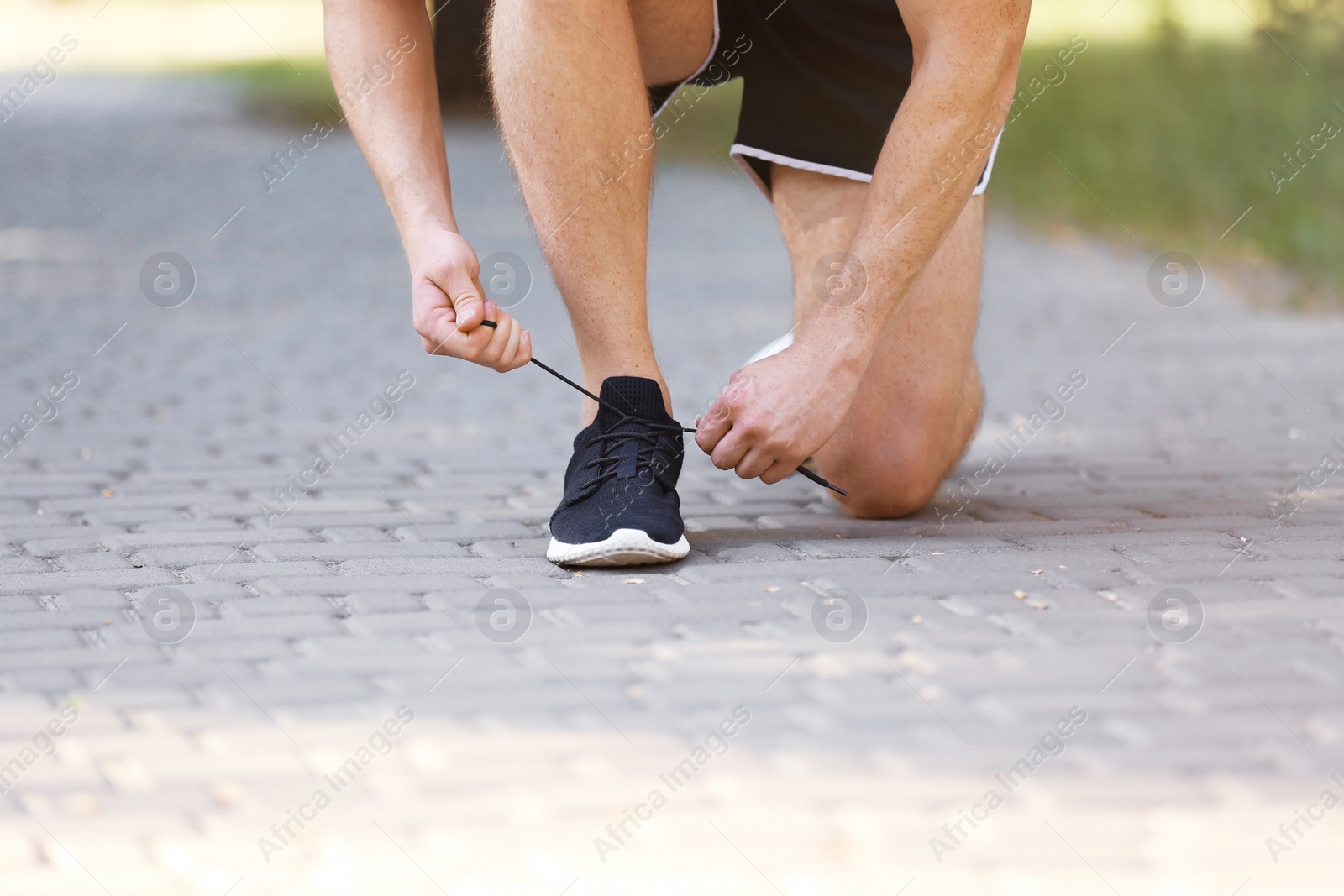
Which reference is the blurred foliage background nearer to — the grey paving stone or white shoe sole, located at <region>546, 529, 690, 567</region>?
the grey paving stone

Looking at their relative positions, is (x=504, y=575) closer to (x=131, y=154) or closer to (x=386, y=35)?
(x=386, y=35)

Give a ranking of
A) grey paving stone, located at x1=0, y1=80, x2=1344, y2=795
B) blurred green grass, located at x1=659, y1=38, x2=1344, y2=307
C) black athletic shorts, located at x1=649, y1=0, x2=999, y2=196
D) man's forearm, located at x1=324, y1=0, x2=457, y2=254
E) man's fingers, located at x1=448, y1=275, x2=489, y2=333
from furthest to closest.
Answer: blurred green grass, located at x1=659, y1=38, x2=1344, y2=307 < black athletic shorts, located at x1=649, y1=0, x2=999, y2=196 < man's forearm, located at x1=324, y1=0, x2=457, y2=254 < man's fingers, located at x1=448, y1=275, x2=489, y2=333 < grey paving stone, located at x1=0, y1=80, x2=1344, y2=795

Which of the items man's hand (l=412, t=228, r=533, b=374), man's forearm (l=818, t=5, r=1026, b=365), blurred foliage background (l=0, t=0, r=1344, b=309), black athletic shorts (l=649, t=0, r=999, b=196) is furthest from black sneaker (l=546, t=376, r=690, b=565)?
blurred foliage background (l=0, t=0, r=1344, b=309)

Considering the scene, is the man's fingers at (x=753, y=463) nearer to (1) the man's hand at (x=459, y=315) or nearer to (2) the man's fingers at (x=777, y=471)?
(2) the man's fingers at (x=777, y=471)

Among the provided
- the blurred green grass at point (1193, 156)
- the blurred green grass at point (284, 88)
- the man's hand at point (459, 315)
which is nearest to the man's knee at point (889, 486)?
the man's hand at point (459, 315)

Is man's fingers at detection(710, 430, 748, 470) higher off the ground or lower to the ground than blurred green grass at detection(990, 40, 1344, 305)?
higher

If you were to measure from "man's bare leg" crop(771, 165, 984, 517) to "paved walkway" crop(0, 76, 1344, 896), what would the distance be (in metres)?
0.12

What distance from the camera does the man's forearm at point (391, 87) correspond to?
2.67 m

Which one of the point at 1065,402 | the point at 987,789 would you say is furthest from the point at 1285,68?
the point at 987,789

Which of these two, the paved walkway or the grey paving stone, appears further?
the grey paving stone

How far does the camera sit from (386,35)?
273cm

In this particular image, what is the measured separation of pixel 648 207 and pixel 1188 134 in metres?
6.81

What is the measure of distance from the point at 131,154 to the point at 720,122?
604cm

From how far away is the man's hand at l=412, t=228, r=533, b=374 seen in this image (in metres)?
2.30
